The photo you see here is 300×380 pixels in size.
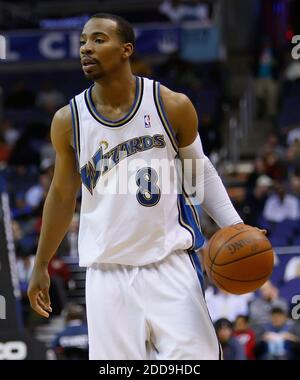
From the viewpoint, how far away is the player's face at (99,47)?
4180mm

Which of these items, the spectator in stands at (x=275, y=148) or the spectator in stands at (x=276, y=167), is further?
the spectator in stands at (x=275, y=148)

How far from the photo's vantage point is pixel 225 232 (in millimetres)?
4227

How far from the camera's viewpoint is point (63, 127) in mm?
4309

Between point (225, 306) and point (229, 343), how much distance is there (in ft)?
2.83

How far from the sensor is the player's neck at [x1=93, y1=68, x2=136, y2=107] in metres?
4.27

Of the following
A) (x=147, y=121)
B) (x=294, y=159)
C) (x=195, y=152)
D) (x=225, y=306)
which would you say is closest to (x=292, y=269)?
(x=225, y=306)

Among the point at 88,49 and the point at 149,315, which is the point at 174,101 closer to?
the point at 88,49

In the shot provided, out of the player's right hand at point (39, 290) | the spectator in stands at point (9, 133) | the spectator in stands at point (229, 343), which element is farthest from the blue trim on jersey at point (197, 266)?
the spectator in stands at point (9, 133)

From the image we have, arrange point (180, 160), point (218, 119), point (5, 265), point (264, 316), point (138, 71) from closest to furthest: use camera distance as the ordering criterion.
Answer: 1. point (180, 160)
2. point (5, 265)
3. point (264, 316)
4. point (138, 71)
5. point (218, 119)

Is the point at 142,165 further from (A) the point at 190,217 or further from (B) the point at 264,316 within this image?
(B) the point at 264,316

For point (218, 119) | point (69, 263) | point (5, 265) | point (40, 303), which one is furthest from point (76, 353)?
point (218, 119)

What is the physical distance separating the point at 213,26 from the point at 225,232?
1215 cm

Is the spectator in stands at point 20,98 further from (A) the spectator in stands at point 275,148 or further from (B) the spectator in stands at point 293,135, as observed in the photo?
(B) the spectator in stands at point 293,135

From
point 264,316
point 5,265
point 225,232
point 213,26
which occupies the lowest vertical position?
point 264,316
